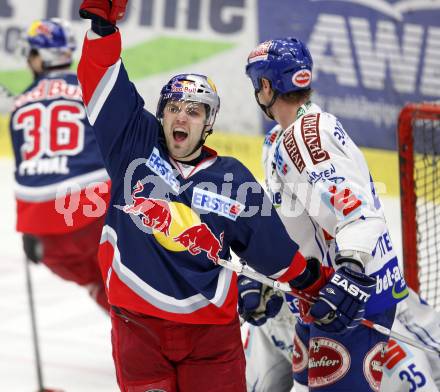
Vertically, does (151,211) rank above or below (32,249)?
above

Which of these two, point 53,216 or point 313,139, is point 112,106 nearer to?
point 313,139

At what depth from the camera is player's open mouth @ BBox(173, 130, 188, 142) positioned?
277 centimetres

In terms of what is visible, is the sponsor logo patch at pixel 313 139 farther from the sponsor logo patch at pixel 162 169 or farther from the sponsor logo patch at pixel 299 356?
the sponsor logo patch at pixel 299 356

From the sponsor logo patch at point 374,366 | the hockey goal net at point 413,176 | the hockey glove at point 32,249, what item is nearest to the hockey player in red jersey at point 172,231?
the sponsor logo patch at point 374,366

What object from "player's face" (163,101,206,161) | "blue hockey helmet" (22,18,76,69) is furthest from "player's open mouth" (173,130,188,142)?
"blue hockey helmet" (22,18,76,69)

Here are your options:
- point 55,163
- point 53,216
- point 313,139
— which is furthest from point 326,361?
point 55,163

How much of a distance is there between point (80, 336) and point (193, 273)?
2.36 m

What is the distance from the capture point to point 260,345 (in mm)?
3707

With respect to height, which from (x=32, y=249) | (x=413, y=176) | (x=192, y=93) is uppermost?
(x=192, y=93)

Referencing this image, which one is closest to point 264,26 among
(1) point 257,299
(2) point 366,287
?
(1) point 257,299

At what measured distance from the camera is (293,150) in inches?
115

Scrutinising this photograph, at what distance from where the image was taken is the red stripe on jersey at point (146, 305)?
2736 millimetres

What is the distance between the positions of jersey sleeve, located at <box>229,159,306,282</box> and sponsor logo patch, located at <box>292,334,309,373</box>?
0.40m

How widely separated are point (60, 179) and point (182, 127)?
183 centimetres
